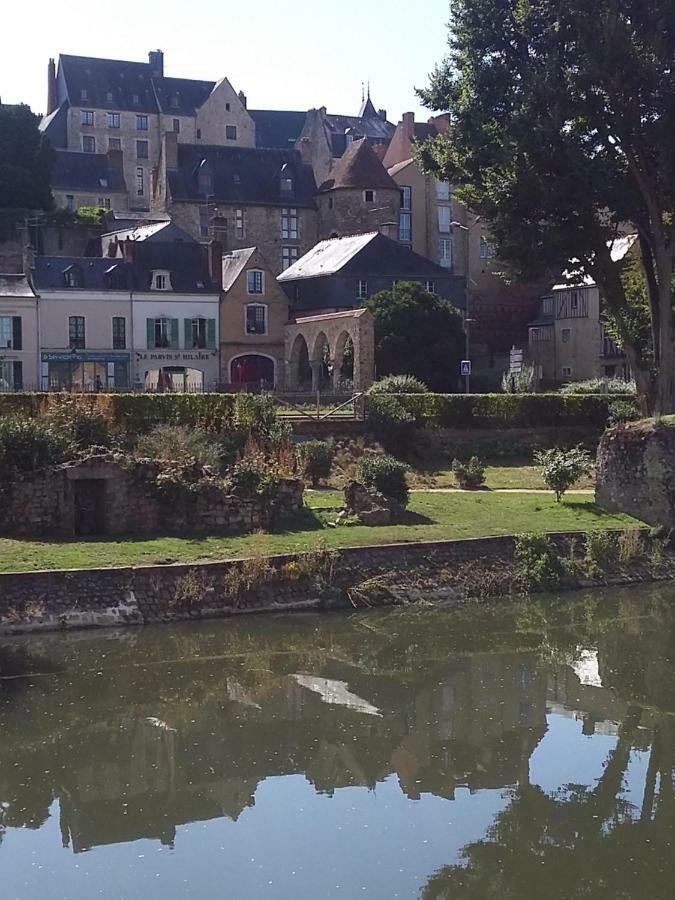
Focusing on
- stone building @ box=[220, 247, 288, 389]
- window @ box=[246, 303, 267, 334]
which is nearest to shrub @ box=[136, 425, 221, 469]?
stone building @ box=[220, 247, 288, 389]

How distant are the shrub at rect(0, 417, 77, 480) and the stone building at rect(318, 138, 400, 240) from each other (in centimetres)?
4669

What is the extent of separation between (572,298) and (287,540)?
127ft

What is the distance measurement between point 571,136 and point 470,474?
9005mm

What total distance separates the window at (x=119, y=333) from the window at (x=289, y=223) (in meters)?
22.1

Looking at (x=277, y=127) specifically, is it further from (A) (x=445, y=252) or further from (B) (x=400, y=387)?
(B) (x=400, y=387)

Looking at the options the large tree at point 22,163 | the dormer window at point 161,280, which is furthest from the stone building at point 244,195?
the dormer window at point 161,280

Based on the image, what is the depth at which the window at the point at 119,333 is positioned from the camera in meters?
51.9

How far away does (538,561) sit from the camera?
24.9m

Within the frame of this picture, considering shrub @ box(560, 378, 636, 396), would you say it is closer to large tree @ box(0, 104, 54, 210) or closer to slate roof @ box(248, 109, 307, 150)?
large tree @ box(0, 104, 54, 210)

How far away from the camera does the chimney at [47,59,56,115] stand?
299ft

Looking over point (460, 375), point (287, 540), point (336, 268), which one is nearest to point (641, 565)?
point (287, 540)

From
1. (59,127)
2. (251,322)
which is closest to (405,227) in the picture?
(251,322)

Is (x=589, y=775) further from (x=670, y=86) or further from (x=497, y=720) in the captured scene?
(x=670, y=86)

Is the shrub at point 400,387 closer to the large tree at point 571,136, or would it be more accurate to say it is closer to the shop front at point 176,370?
the large tree at point 571,136
